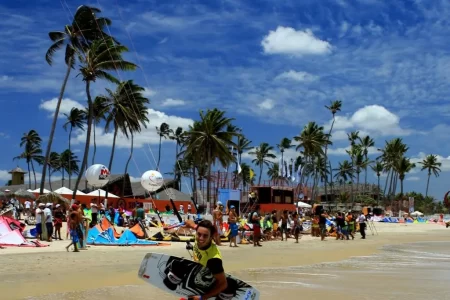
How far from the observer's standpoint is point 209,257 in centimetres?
443

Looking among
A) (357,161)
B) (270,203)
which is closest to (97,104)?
(270,203)

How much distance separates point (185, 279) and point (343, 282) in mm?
7325

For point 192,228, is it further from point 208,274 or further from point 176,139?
point 176,139

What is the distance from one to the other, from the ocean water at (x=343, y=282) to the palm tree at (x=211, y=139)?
2973cm

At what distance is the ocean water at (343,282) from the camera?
29.8 ft

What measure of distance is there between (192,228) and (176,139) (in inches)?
2434

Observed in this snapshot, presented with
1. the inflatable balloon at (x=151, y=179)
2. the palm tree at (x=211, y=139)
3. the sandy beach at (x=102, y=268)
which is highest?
the palm tree at (x=211, y=139)

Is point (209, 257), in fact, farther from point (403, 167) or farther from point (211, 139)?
point (403, 167)

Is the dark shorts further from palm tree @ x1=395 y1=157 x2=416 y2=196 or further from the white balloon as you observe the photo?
palm tree @ x1=395 y1=157 x2=416 y2=196

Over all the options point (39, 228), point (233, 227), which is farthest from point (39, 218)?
point (233, 227)

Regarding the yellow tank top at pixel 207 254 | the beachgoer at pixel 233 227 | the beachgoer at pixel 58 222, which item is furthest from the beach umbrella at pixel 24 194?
the yellow tank top at pixel 207 254

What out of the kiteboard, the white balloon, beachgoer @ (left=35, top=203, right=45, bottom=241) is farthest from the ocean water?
the white balloon

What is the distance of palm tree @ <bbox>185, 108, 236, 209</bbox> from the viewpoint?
45156mm

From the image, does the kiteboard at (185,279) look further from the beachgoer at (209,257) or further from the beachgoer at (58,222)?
the beachgoer at (58,222)
